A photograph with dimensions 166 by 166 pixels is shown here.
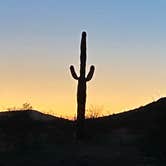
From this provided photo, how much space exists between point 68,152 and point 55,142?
12.0 ft

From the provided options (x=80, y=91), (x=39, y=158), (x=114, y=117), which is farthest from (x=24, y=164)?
(x=114, y=117)

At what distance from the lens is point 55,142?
→ 95.8ft

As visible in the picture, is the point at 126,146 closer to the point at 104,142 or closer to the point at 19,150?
the point at 104,142

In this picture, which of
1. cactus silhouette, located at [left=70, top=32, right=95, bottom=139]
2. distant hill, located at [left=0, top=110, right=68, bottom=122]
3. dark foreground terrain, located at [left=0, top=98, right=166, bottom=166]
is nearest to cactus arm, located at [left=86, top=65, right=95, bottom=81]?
cactus silhouette, located at [left=70, top=32, right=95, bottom=139]

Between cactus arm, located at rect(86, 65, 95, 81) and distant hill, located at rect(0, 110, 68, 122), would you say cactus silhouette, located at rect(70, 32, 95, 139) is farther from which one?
distant hill, located at rect(0, 110, 68, 122)

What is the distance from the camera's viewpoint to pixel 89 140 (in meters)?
29.0

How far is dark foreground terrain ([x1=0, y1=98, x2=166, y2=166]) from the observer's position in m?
24.7

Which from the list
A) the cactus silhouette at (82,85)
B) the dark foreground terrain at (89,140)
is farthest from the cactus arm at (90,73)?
the dark foreground terrain at (89,140)

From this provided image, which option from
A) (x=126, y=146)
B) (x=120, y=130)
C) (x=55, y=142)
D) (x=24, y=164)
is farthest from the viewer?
(x=120, y=130)

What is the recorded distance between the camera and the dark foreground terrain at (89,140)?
81.0 ft

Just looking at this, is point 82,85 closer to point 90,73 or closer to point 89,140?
point 90,73

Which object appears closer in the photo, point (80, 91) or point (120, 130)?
point (80, 91)

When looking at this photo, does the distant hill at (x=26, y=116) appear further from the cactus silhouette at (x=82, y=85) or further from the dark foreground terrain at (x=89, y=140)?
the cactus silhouette at (x=82, y=85)

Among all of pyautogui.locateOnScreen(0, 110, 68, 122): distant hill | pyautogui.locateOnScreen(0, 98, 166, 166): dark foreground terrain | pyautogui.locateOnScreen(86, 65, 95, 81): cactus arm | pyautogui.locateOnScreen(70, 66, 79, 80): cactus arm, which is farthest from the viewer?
pyautogui.locateOnScreen(0, 110, 68, 122): distant hill
